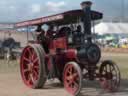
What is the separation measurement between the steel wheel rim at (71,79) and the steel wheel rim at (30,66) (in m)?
1.58

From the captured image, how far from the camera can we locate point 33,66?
13.9m

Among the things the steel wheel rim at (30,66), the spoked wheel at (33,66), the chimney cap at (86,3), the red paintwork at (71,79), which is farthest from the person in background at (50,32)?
the red paintwork at (71,79)

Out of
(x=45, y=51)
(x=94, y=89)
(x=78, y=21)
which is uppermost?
(x=78, y=21)

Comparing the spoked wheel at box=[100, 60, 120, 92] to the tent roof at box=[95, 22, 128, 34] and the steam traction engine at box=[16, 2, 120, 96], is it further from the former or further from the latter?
the tent roof at box=[95, 22, 128, 34]

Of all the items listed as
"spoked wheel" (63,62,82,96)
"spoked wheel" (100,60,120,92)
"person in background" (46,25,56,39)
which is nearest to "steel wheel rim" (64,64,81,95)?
"spoked wheel" (63,62,82,96)

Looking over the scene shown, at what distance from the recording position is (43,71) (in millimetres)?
13250

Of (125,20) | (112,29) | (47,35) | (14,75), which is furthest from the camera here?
(125,20)

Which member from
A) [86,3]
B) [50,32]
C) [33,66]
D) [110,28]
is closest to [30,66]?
[33,66]

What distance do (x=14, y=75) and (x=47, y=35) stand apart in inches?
157

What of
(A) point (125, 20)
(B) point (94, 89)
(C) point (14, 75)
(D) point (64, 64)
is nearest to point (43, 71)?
(D) point (64, 64)

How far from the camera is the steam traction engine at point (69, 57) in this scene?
1226 cm

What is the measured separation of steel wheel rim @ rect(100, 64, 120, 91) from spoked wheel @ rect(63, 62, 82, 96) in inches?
46.3

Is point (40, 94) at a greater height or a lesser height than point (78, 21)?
lesser

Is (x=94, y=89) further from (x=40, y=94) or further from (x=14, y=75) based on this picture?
(x=14, y=75)
